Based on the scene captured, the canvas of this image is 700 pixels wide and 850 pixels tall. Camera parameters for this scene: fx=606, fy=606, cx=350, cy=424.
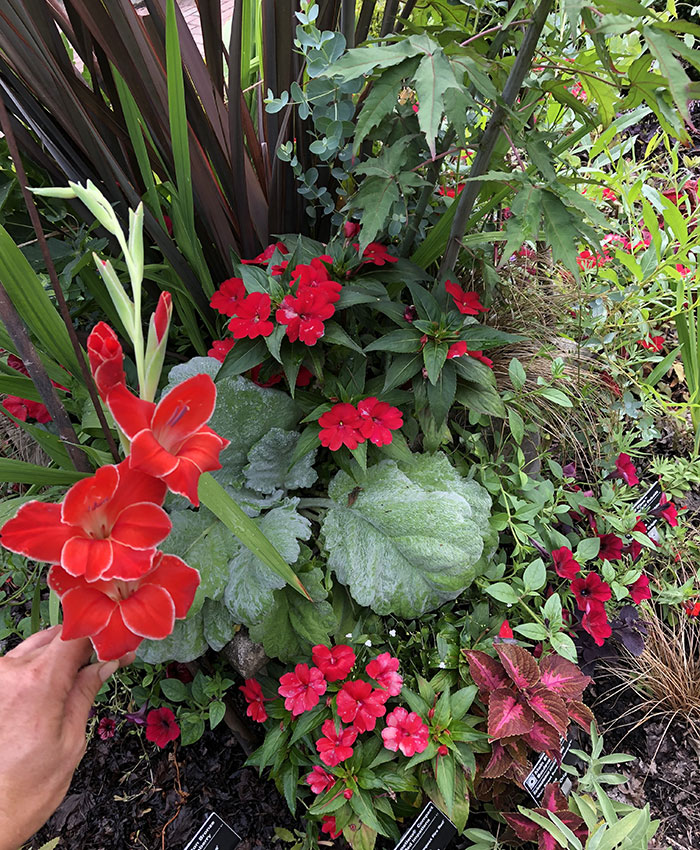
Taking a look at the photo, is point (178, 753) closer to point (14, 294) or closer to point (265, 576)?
point (265, 576)

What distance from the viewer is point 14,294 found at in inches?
30.2

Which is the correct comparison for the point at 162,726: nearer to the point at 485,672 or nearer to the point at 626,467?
the point at 485,672

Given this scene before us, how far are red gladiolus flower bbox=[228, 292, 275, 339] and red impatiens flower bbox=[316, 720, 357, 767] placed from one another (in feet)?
2.08

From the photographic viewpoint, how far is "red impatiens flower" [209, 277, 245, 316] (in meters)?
0.96

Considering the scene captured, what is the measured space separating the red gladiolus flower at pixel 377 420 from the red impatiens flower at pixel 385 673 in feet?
1.20

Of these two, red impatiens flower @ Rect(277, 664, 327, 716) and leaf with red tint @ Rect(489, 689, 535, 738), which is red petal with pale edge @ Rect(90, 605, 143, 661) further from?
leaf with red tint @ Rect(489, 689, 535, 738)

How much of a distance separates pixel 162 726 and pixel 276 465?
543mm

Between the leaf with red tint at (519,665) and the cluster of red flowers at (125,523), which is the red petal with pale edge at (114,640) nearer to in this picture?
the cluster of red flowers at (125,523)

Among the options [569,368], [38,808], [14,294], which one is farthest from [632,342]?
[38,808]

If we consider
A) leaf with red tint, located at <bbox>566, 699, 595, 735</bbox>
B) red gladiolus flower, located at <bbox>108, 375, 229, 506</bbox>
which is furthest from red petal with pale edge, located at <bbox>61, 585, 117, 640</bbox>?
leaf with red tint, located at <bbox>566, 699, 595, 735</bbox>

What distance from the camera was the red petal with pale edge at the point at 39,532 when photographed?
0.43 m

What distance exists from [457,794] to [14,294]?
1.01 m

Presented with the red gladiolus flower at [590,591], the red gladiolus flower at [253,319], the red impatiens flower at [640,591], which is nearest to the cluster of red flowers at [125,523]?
the red gladiolus flower at [253,319]

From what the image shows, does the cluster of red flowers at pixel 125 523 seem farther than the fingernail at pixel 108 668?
No
